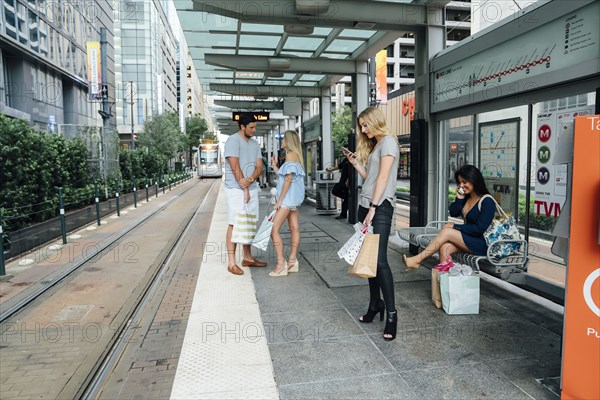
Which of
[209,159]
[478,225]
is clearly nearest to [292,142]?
[478,225]

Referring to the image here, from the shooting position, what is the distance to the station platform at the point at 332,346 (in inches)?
120

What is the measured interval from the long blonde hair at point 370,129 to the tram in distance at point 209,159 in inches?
1576

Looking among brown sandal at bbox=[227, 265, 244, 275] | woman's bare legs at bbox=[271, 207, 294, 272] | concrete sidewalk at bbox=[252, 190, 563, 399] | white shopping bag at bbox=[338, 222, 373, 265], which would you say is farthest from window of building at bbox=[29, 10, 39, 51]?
white shopping bag at bbox=[338, 222, 373, 265]

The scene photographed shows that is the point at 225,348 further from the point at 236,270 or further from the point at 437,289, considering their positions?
the point at 236,270

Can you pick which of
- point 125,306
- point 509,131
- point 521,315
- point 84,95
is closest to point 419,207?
point 509,131

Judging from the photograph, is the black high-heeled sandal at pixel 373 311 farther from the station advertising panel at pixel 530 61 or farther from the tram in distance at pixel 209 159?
the tram in distance at pixel 209 159

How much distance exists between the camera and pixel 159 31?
73875 millimetres

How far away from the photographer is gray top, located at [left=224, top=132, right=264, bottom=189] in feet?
19.4

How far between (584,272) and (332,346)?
195 centimetres

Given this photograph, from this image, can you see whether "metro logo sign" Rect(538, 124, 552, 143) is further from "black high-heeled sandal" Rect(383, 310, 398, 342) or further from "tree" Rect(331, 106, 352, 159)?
"tree" Rect(331, 106, 352, 159)

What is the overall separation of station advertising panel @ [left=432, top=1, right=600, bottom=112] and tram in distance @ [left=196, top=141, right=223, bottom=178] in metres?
38.4

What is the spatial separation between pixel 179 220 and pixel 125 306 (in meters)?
8.04

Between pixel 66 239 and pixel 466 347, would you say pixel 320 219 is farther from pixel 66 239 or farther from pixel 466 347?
pixel 466 347

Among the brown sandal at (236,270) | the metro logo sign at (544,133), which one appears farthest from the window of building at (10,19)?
the metro logo sign at (544,133)
